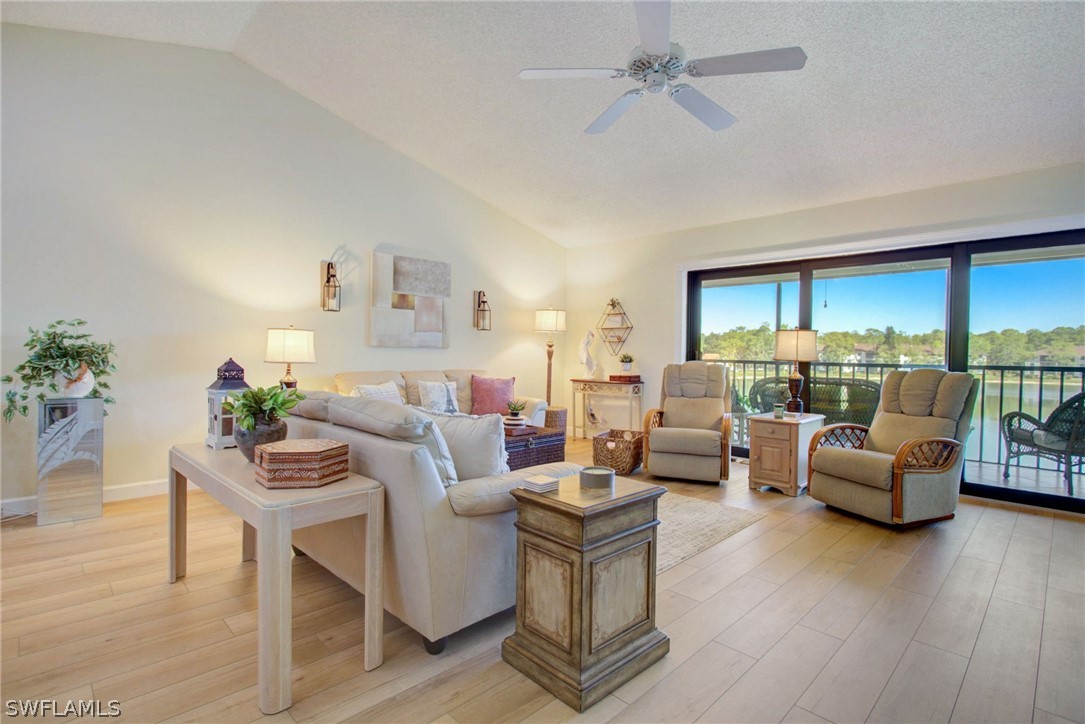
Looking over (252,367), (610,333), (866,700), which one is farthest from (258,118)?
(866,700)

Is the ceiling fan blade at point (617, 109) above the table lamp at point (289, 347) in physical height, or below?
above

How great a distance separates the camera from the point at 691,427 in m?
4.88

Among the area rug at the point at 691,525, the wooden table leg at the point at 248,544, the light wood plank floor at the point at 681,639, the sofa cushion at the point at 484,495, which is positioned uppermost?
the sofa cushion at the point at 484,495

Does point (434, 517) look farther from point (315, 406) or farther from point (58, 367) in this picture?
point (58, 367)

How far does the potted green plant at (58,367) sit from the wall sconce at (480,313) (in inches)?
130

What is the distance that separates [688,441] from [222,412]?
11.4 feet

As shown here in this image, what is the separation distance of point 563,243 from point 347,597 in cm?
529

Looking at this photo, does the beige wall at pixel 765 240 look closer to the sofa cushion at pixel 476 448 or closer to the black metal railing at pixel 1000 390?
the black metal railing at pixel 1000 390

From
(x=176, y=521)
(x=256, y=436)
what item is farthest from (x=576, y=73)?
(x=176, y=521)

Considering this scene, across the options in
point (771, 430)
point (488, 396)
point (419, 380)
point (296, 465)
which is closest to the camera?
point (296, 465)

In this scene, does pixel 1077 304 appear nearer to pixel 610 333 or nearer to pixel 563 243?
pixel 610 333

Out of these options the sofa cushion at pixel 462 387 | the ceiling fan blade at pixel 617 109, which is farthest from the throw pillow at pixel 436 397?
the ceiling fan blade at pixel 617 109

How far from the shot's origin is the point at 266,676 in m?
1.64

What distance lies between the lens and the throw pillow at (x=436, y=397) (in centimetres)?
491
